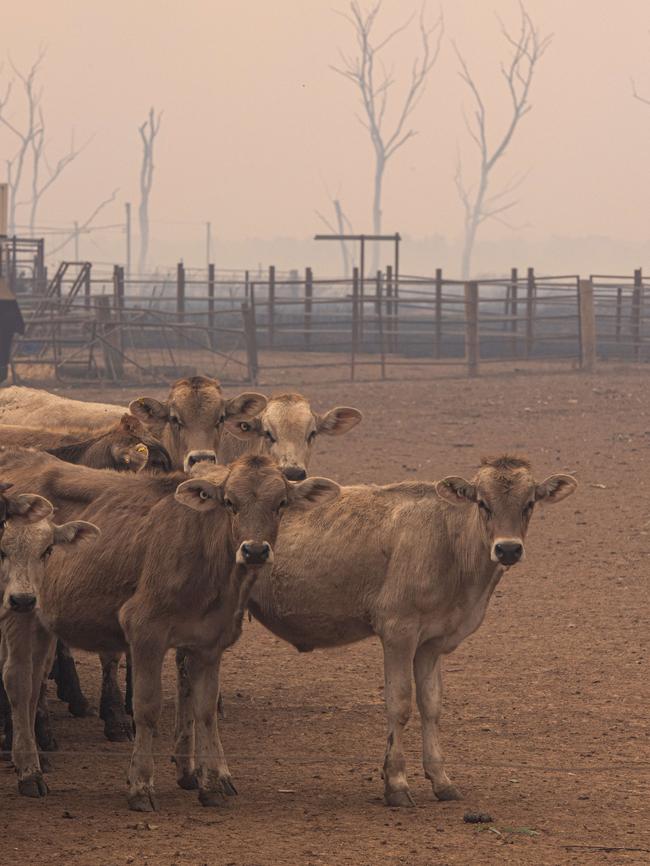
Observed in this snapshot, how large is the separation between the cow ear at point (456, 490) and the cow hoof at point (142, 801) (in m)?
1.80

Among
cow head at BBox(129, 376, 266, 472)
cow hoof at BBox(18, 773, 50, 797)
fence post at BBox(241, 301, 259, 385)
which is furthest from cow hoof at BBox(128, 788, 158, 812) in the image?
fence post at BBox(241, 301, 259, 385)

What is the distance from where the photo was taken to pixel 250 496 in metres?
6.15

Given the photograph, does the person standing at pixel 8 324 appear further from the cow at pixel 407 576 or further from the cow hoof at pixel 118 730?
the cow at pixel 407 576

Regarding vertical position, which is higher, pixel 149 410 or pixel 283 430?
pixel 149 410

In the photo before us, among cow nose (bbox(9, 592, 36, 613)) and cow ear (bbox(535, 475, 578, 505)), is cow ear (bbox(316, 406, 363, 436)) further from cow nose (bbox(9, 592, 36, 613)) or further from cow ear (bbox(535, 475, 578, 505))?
cow nose (bbox(9, 592, 36, 613))

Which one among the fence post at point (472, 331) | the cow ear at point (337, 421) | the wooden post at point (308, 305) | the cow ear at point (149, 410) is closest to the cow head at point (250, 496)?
the cow ear at point (149, 410)

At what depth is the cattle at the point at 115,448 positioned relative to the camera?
8.25m

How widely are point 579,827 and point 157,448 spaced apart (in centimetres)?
330

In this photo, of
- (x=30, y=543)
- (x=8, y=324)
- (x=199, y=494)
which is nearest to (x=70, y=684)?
(x=30, y=543)

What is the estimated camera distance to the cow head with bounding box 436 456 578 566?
639 cm

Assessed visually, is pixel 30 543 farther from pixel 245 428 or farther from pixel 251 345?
pixel 251 345

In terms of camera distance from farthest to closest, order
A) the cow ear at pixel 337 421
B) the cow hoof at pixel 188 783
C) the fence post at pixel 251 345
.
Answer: the fence post at pixel 251 345, the cow ear at pixel 337 421, the cow hoof at pixel 188 783

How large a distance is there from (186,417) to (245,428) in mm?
529

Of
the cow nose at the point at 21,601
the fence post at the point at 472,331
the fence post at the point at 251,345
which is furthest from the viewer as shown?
the fence post at the point at 472,331
